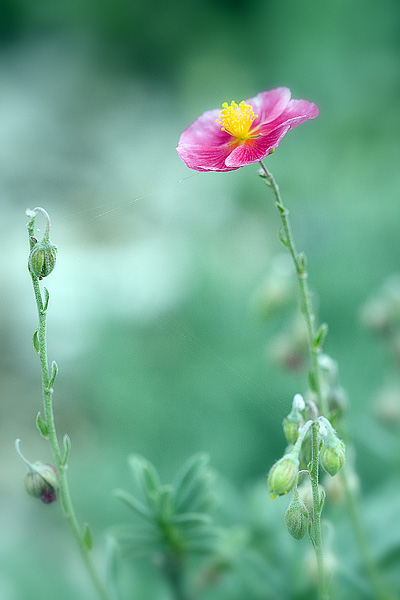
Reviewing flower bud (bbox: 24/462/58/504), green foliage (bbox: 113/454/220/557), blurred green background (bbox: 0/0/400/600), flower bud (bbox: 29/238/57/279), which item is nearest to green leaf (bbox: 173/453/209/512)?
green foliage (bbox: 113/454/220/557)

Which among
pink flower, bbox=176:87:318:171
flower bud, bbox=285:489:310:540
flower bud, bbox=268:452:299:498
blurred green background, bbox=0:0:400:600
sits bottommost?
flower bud, bbox=285:489:310:540

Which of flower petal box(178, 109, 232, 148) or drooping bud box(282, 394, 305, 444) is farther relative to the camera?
flower petal box(178, 109, 232, 148)

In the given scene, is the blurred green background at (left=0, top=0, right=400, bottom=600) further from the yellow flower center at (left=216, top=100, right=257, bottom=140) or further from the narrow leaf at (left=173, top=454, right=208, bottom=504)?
the yellow flower center at (left=216, top=100, right=257, bottom=140)

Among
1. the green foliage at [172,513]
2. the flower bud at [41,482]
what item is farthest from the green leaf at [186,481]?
the flower bud at [41,482]

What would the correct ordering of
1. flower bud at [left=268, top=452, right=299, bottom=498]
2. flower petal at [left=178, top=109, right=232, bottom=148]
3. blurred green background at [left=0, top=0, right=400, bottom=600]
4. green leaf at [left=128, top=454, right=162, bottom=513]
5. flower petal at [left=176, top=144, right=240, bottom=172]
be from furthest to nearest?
1. blurred green background at [left=0, top=0, right=400, bottom=600]
2. green leaf at [left=128, top=454, right=162, bottom=513]
3. flower petal at [left=178, top=109, right=232, bottom=148]
4. flower petal at [left=176, top=144, right=240, bottom=172]
5. flower bud at [left=268, top=452, right=299, bottom=498]

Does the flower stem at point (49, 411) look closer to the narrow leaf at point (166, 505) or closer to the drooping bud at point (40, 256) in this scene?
the drooping bud at point (40, 256)

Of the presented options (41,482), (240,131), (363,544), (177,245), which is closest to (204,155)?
(240,131)
